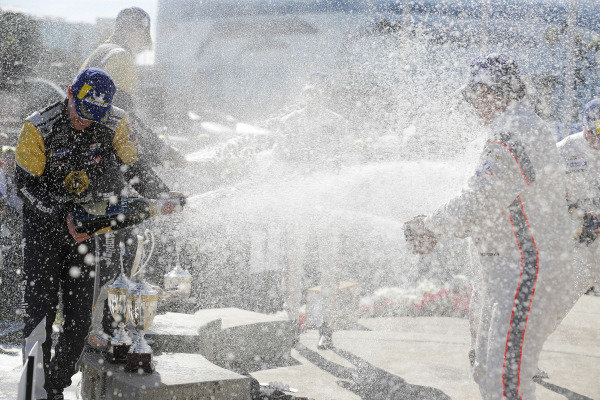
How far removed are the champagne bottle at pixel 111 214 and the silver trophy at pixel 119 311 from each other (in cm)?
38

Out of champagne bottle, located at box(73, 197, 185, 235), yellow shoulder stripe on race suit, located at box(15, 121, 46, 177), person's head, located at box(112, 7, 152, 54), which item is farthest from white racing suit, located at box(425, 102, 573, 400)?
person's head, located at box(112, 7, 152, 54)

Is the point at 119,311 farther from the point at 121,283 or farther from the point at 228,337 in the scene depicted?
the point at 228,337

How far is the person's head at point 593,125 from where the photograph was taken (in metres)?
4.26

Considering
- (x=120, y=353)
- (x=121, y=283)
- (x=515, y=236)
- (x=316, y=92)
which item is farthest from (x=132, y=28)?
(x=515, y=236)

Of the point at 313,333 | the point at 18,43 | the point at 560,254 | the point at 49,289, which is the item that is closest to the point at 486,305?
the point at 560,254

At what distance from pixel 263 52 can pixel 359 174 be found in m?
15.0

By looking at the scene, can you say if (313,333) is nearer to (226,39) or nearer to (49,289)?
(49,289)

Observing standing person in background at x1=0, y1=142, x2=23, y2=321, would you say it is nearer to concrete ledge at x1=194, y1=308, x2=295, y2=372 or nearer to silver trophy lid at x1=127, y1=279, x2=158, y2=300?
concrete ledge at x1=194, y1=308, x2=295, y2=372

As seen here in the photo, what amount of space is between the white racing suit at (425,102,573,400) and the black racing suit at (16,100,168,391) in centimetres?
183

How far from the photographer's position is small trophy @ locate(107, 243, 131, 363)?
11.3 ft

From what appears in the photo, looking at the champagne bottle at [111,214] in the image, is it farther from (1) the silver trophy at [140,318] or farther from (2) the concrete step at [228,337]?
(2) the concrete step at [228,337]

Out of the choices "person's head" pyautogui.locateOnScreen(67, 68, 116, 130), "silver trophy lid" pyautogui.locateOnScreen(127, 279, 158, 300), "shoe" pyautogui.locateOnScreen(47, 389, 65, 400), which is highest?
"person's head" pyautogui.locateOnScreen(67, 68, 116, 130)

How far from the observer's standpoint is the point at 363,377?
5.02 meters

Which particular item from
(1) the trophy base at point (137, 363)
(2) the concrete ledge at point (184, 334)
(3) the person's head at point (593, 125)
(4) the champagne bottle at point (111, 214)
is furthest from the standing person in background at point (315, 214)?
(4) the champagne bottle at point (111, 214)
